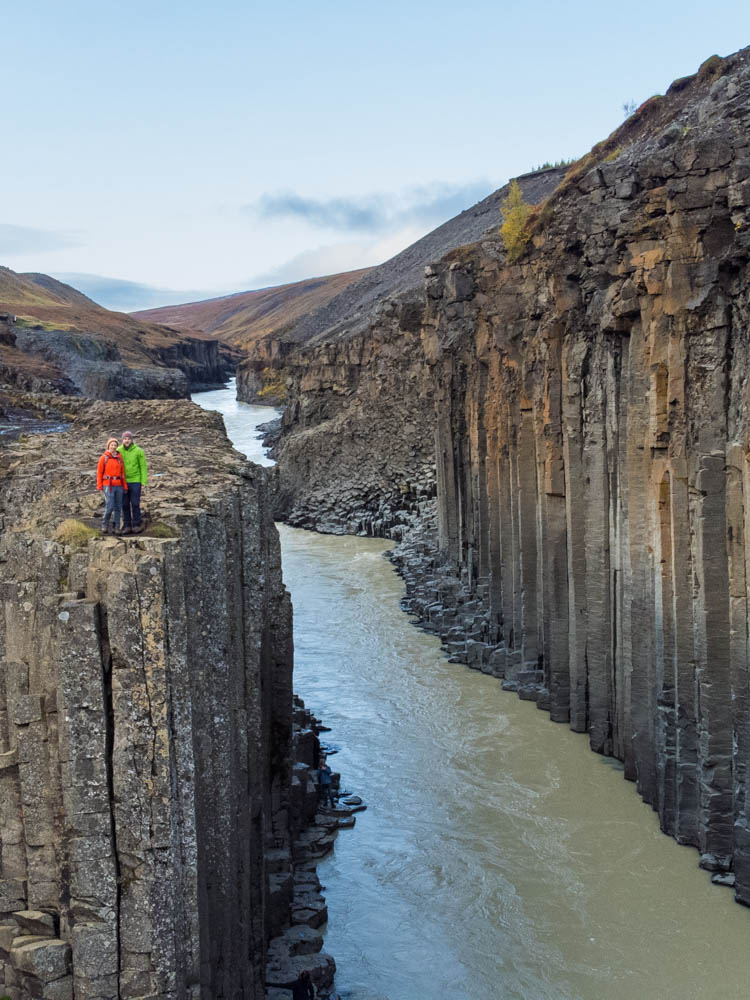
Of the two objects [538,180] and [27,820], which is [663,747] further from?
[538,180]

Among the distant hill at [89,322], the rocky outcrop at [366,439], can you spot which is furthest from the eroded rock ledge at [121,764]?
the distant hill at [89,322]

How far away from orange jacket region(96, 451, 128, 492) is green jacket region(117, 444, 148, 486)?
99 millimetres

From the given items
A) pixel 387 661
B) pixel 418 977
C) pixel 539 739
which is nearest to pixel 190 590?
pixel 418 977

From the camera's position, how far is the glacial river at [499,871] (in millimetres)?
13039

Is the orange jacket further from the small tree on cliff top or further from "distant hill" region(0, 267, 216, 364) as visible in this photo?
"distant hill" region(0, 267, 216, 364)

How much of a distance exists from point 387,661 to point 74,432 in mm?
13182

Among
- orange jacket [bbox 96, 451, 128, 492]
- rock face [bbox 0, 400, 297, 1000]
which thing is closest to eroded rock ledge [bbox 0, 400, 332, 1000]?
rock face [bbox 0, 400, 297, 1000]

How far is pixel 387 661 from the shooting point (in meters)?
27.0

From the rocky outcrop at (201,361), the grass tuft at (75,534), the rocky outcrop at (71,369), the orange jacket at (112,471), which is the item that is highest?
the rocky outcrop at (201,361)

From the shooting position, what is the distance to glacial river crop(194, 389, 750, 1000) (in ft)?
42.8

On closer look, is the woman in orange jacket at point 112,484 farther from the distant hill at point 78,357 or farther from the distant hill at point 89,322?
the distant hill at point 89,322

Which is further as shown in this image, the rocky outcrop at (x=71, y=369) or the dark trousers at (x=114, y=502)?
the rocky outcrop at (x=71, y=369)

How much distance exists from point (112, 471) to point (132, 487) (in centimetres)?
32

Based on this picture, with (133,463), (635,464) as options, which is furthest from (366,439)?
(133,463)
